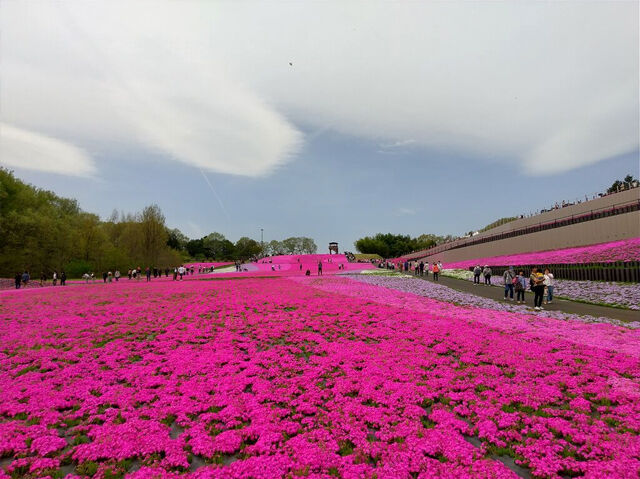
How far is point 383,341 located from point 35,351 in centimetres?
1114

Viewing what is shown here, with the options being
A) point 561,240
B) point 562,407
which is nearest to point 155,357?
point 562,407

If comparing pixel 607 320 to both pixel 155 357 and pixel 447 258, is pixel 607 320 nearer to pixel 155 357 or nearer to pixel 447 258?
pixel 155 357

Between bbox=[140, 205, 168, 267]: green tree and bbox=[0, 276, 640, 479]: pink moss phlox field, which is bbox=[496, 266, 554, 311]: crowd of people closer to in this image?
bbox=[0, 276, 640, 479]: pink moss phlox field

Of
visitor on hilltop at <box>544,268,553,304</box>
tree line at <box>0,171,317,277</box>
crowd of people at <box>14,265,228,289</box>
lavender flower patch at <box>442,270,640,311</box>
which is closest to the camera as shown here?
lavender flower patch at <box>442,270,640,311</box>

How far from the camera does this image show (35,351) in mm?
10844

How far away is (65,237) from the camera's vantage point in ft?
174

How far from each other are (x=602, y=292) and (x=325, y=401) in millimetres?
20581

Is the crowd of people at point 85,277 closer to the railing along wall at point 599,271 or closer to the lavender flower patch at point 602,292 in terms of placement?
the lavender flower patch at point 602,292

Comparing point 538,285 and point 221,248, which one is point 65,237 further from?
point 221,248

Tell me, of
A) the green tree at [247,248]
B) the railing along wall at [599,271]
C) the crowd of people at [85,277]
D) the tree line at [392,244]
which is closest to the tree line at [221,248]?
the green tree at [247,248]

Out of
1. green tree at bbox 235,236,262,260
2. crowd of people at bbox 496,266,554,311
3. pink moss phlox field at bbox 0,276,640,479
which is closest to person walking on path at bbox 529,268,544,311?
crowd of people at bbox 496,266,554,311

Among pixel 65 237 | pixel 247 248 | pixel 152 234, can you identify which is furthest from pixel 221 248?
pixel 65 237

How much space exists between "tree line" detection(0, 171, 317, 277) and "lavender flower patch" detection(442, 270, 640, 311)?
6064cm

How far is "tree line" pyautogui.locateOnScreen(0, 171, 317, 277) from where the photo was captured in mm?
46781
